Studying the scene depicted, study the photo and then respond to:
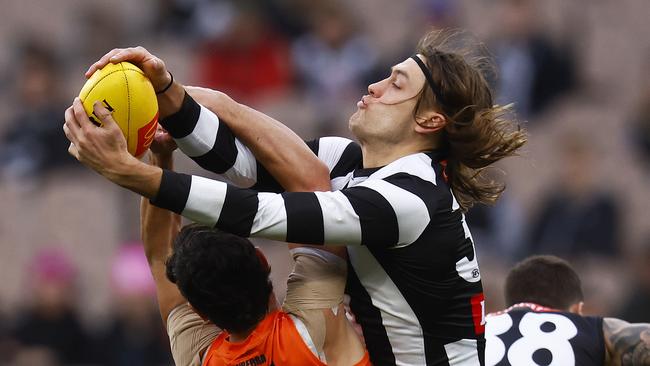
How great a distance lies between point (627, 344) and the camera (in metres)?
5.87

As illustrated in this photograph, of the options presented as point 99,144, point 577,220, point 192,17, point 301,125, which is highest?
point 99,144

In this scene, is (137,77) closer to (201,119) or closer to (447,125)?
(201,119)

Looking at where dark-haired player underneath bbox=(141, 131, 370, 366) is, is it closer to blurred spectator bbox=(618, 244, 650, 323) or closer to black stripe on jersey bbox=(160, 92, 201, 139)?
black stripe on jersey bbox=(160, 92, 201, 139)

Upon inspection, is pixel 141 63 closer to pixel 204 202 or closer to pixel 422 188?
pixel 204 202

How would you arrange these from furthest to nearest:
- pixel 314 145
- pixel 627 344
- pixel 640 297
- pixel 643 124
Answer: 1. pixel 643 124
2. pixel 640 297
3. pixel 627 344
4. pixel 314 145

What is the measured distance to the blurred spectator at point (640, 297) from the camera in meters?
9.88

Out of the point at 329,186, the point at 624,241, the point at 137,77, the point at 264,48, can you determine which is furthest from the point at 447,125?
the point at 264,48

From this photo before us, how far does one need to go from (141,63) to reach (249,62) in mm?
7071

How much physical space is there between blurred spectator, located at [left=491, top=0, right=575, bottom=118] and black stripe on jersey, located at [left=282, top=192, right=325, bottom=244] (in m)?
6.58

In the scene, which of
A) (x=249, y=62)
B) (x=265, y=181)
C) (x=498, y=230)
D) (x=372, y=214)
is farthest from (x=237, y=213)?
(x=249, y=62)

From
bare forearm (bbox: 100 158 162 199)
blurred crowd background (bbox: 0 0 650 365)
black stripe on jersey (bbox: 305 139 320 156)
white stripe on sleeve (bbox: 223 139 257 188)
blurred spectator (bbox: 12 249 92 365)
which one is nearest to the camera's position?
bare forearm (bbox: 100 158 162 199)

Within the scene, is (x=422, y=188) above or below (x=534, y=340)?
above

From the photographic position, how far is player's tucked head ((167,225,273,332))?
4.91 meters

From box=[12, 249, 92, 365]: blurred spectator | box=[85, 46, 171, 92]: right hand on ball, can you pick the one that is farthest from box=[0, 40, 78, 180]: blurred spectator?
box=[85, 46, 171, 92]: right hand on ball
